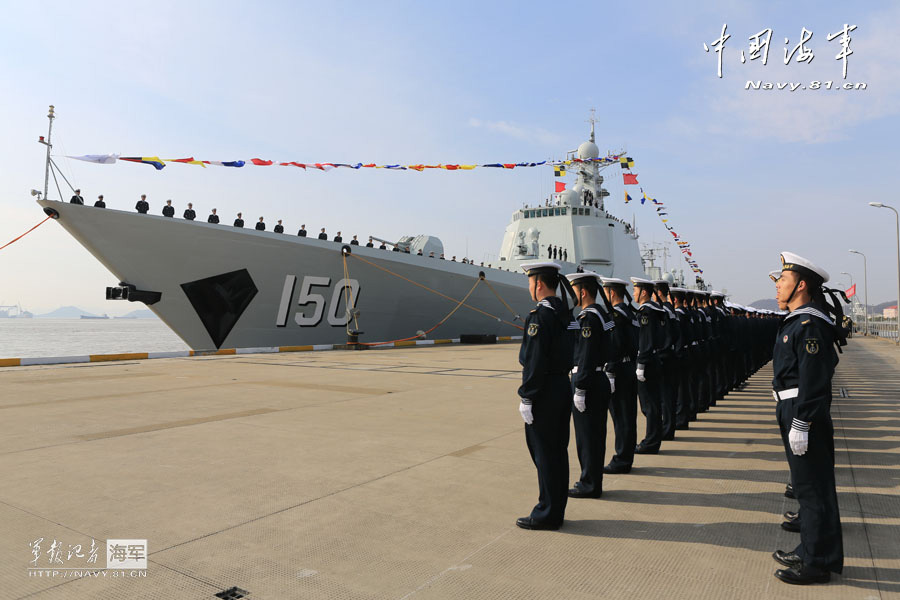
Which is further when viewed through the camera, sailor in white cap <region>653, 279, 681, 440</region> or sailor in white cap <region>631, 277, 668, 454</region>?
sailor in white cap <region>653, 279, 681, 440</region>

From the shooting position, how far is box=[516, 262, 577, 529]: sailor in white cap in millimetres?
3025

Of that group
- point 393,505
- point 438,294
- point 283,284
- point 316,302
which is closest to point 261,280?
point 283,284

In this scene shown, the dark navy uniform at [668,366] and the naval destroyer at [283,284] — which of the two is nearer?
the dark navy uniform at [668,366]

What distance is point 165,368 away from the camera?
11289 mm

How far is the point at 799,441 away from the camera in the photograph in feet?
8.36

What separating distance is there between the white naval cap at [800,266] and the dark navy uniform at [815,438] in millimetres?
209

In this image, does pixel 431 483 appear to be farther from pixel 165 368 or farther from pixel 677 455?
pixel 165 368

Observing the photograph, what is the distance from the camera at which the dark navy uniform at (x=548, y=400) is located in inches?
119

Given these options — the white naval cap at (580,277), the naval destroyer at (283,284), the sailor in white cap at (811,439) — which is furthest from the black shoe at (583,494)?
the naval destroyer at (283,284)

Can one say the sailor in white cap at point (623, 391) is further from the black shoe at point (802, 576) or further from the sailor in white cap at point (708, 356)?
the sailor in white cap at point (708, 356)

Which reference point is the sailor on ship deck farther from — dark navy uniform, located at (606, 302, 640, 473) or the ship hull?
dark navy uniform, located at (606, 302, 640, 473)

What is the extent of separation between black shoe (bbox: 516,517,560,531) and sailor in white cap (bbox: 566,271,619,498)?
65cm

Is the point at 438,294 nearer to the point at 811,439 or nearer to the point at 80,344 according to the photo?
the point at 811,439

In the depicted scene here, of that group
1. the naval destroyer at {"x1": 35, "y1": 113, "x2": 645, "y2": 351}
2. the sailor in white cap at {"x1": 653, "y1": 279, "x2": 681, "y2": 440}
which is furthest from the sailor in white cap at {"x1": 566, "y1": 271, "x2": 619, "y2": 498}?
the naval destroyer at {"x1": 35, "y1": 113, "x2": 645, "y2": 351}
